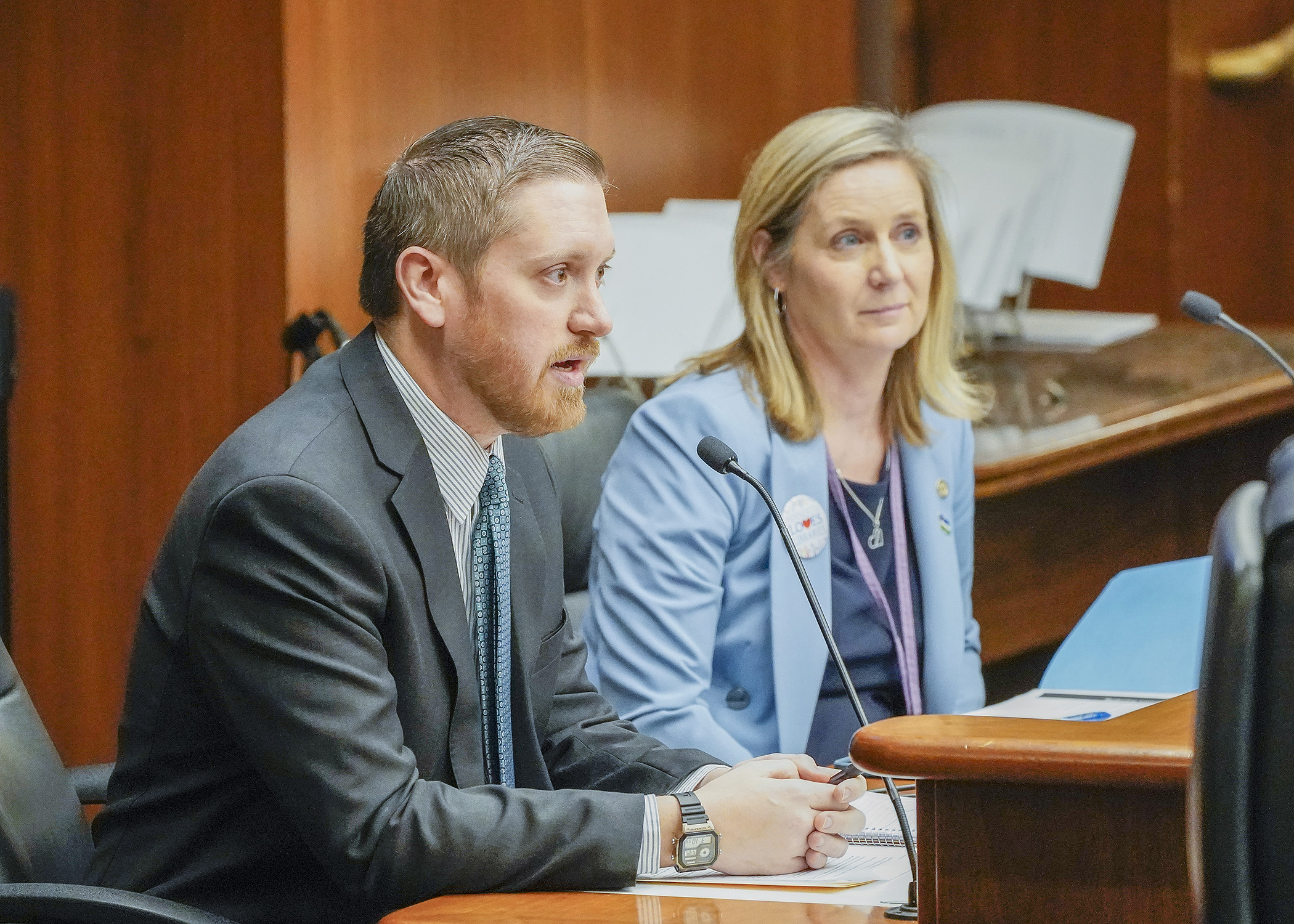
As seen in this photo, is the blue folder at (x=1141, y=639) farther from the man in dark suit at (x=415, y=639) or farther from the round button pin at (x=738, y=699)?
the man in dark suit at (x=415, y=639)

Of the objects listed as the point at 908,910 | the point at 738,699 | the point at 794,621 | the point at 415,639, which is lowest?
the point at 738,699

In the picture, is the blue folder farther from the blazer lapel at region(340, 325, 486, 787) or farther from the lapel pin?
the blazer lapel at region(340, 325, 486, 787)

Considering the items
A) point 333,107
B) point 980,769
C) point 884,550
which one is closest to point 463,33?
point 333,107

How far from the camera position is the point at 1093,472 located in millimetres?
3100

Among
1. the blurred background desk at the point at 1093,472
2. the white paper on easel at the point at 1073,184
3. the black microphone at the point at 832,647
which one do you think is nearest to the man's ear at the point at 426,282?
the black microphone at the point at 832,647

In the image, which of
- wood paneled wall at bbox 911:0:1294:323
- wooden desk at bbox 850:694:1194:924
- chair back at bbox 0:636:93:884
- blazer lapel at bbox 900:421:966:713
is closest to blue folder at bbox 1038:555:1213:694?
blazer lapel at bbox 900:421:966:713

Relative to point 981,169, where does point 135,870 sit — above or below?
below

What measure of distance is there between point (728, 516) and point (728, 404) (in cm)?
16

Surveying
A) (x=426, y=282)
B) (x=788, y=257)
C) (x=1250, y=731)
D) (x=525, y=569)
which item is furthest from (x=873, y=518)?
(x=1250, y=731)

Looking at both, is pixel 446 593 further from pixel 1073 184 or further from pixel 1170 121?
pixel 1170 121

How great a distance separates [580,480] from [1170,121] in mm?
3105

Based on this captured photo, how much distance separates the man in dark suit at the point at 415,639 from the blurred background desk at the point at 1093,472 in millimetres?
1349

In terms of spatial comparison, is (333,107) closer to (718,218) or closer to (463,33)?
(463,33)

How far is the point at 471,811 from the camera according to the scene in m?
1.28
